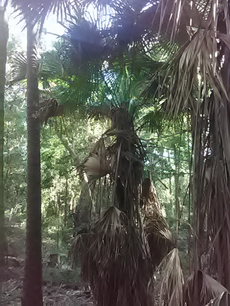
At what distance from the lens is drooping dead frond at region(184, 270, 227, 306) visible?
1.93m

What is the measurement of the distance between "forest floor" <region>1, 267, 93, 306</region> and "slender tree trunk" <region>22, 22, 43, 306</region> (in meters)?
1.14

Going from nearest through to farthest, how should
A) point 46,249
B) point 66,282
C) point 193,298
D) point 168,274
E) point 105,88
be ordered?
point 193,298 < point 168,274 < point 105,88 < point 66,282 < point 46,249

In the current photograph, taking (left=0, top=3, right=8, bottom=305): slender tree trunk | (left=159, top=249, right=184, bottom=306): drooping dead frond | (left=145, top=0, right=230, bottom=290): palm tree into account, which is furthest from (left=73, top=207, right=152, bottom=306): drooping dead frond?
(left=145, top=0, right=230, bottom=290): palm tree

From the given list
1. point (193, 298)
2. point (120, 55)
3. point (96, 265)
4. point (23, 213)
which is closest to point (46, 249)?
point (23, 213)

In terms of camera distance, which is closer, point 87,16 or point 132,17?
point 132,17

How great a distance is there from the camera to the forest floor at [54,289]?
5539 mm

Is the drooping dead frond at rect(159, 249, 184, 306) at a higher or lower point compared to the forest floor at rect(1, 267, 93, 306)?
higher

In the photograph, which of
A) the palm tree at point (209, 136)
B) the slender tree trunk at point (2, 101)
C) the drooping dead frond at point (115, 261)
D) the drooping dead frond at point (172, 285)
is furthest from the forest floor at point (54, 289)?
the palm tree at point (209, 136)

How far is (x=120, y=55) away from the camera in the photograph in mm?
3744

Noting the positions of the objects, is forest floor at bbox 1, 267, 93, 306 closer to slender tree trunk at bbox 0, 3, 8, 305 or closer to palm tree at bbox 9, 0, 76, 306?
palm tree at bbox 9, 0, 76, 306

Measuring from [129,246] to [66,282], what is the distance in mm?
4396

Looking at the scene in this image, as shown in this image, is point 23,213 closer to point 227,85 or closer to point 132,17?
point 132,17

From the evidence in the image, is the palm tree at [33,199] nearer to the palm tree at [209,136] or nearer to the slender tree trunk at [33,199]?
the slender tree trunk at [33,199]

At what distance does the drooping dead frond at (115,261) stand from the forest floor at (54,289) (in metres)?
2.07
